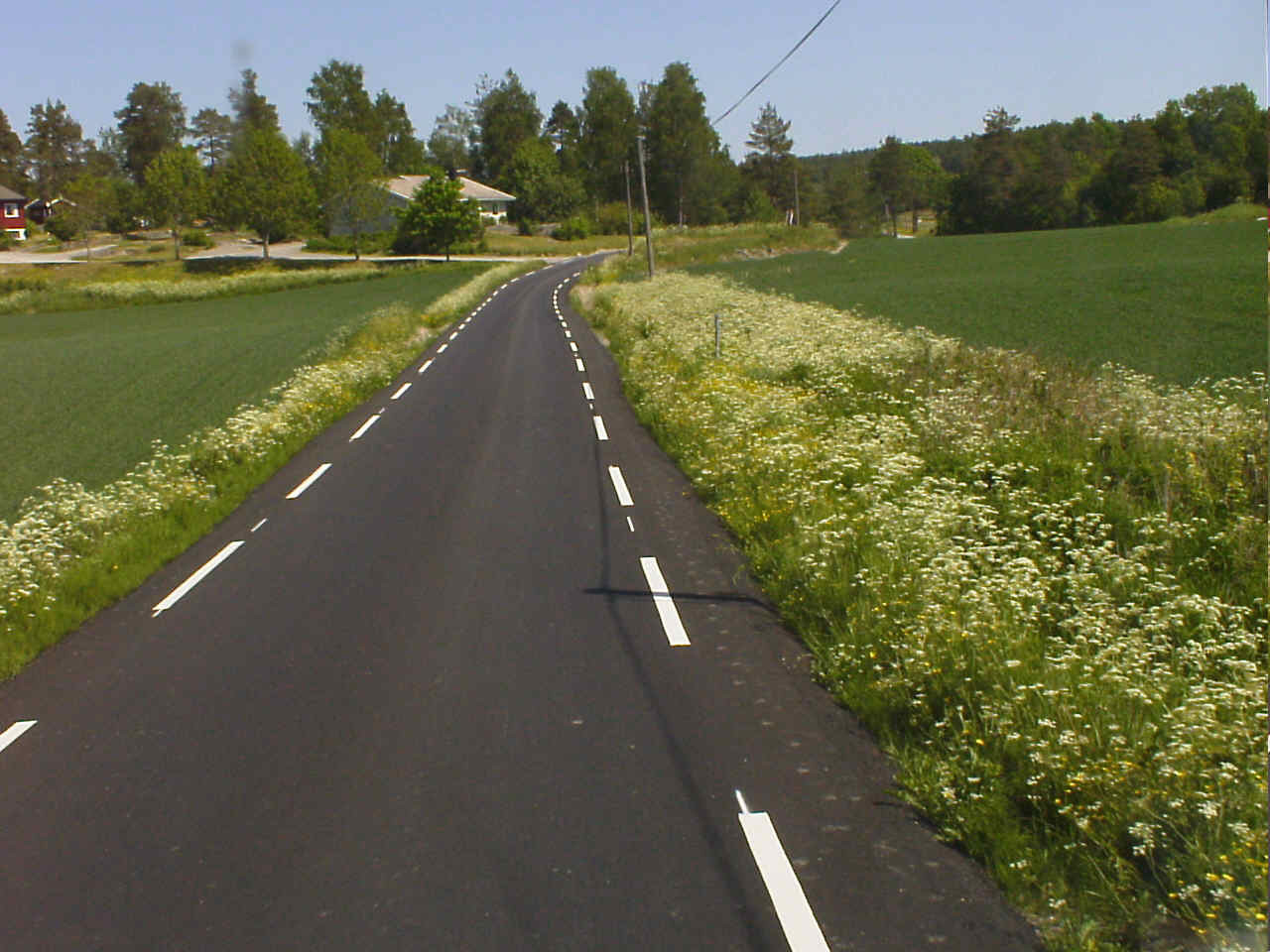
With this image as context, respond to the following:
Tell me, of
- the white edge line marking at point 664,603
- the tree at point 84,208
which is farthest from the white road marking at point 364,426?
the tree at point 84,208

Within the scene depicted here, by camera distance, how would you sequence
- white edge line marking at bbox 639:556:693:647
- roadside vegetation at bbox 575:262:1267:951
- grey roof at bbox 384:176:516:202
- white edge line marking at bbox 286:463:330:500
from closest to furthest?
roadside vegetation at bbox 575:262:1267:951 → white edge line marking at bbox 639:556:693:647 → white edge line marking at bbox 286:463:330:500 → grey roof at bbox 384:176:516:202

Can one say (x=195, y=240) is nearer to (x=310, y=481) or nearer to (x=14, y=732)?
(x=310, y=481)

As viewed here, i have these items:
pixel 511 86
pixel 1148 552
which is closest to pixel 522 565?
pixel 1148 552

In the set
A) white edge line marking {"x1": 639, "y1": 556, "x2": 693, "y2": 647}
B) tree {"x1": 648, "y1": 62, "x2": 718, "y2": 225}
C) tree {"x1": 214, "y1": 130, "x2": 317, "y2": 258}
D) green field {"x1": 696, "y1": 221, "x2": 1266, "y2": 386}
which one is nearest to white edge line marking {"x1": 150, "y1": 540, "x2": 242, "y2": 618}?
white edge line marking {"x1": 639, "y1": 556, "x2": 693, "y2": 647}

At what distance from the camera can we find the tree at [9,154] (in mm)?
143250

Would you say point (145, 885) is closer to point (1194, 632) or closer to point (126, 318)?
point (1194, 632)

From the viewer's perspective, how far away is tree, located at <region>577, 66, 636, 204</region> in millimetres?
121062

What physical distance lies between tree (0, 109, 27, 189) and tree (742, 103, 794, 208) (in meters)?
98.3

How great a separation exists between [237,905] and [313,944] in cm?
52

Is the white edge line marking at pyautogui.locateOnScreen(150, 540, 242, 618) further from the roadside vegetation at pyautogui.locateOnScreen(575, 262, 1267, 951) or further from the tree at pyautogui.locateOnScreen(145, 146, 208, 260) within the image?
the tree at pyautogui.locateOnScreen(145, 146, 208, 260)

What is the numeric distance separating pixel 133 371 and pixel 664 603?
2675cm

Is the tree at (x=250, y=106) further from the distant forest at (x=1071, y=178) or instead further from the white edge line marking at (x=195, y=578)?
the white edge line marking at (x=195, y=578)

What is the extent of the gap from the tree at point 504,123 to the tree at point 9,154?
62391mm

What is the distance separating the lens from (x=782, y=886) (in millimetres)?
4719
